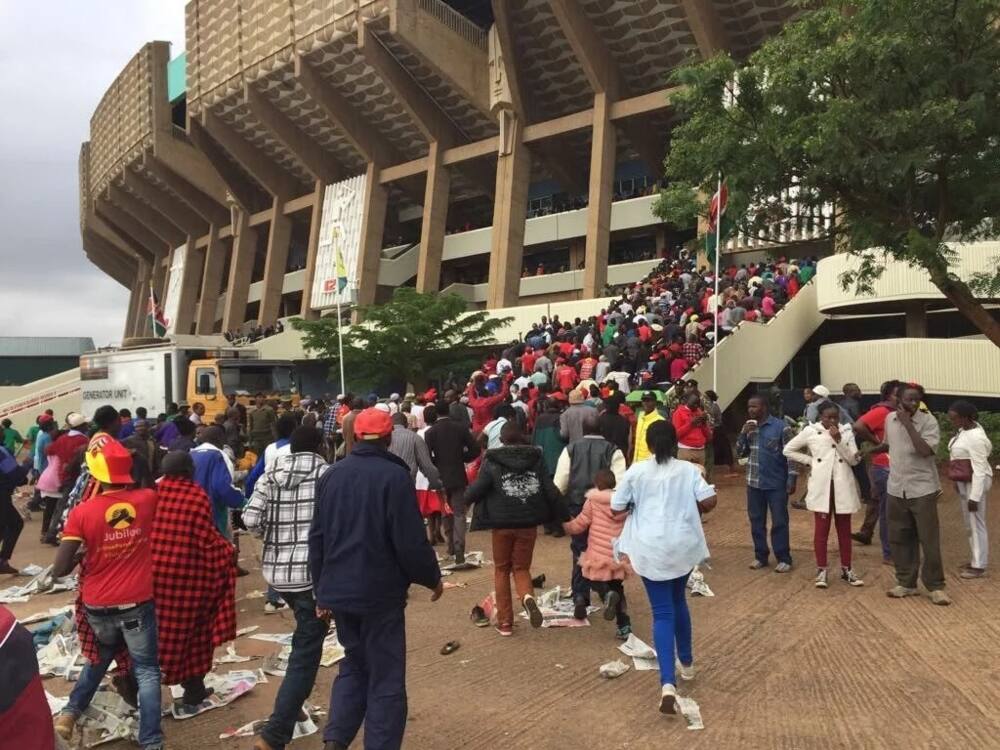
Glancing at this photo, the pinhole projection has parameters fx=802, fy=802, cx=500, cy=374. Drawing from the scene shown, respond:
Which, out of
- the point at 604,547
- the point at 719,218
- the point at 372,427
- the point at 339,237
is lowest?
the point at 604,547

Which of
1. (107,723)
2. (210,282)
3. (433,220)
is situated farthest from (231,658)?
(210,282)

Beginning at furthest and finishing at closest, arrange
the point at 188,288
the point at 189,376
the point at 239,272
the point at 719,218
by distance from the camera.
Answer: the point at 188,288 < the point at 239,272 < the point at 189,376 < the point at 719,218

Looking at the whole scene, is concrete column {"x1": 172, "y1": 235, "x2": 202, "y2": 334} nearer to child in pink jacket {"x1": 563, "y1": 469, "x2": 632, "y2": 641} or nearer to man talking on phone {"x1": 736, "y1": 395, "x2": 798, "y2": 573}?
man talking on phone {"x1": 736, "y1": 395, "x2": 798, "y2": 573}

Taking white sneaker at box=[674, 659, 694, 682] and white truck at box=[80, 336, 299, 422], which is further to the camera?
white truck at box=[80, 336, 299, 422]

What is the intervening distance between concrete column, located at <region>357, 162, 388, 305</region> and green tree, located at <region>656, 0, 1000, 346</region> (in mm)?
27933

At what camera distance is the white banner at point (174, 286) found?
54562 mm

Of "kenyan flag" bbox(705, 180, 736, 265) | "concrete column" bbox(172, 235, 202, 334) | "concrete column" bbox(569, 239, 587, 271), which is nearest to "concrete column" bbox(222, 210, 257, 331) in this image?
"concrete column" bbox(172, 235, 202, 334)

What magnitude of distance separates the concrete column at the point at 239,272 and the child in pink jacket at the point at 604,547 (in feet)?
147

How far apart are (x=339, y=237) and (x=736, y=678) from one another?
36.7 meters

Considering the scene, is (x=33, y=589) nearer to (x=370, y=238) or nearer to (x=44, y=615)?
(x=44, y=615)

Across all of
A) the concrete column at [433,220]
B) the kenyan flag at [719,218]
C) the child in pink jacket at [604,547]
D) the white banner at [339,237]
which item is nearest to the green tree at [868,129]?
the kenyan flag at [719,218]

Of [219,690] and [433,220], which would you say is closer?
[219,690]

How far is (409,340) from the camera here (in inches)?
914

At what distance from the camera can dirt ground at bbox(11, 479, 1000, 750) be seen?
14.1 ft
